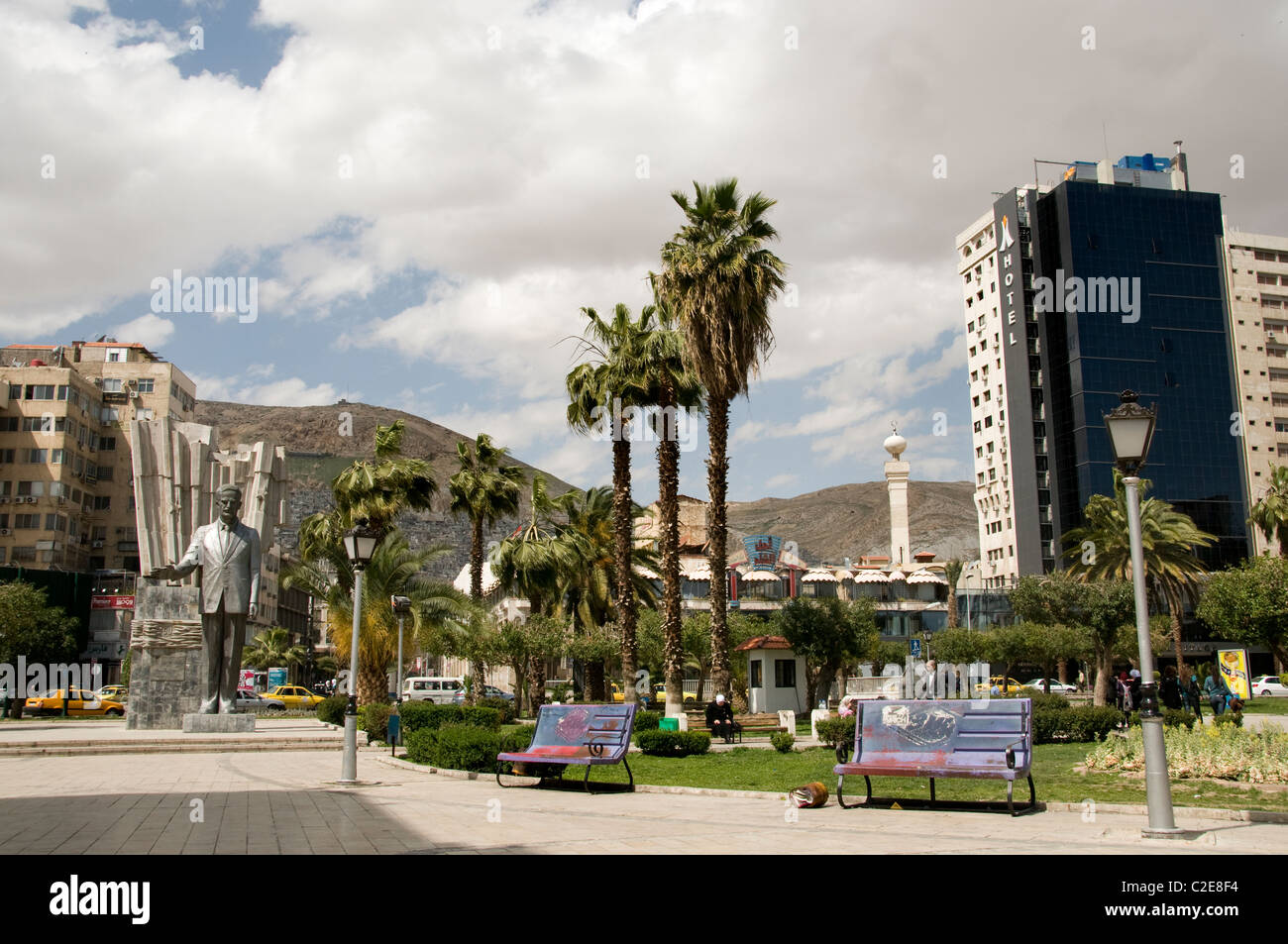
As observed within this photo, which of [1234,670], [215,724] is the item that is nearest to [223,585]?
[215,724]

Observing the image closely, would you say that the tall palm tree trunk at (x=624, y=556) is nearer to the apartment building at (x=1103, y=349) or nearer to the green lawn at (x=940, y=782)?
the green lawn at (x=940, y=782)

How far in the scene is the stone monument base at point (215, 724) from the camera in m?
22.0

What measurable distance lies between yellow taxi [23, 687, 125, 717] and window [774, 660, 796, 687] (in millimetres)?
25838

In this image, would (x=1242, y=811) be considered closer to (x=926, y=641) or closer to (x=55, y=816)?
(x=55, y=816)

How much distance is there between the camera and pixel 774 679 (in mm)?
38812

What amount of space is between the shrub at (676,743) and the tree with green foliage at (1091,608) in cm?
2849

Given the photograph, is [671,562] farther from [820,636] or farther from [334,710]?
[820,636]

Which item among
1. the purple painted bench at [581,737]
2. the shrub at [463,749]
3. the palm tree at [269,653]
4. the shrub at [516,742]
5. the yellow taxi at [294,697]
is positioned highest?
the purple painted bench at [581,737]

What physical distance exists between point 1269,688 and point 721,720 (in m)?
42.3

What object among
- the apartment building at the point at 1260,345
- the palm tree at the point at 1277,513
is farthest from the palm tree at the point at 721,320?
the apartment building at the point at 1260,345

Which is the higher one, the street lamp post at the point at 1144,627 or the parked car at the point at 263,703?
the street lamp post at the point at 1144,627

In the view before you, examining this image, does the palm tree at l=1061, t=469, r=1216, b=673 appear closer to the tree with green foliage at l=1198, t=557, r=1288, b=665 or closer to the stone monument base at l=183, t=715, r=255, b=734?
the tree with green foliage at l=1198, t=557, r=1288, b=665
